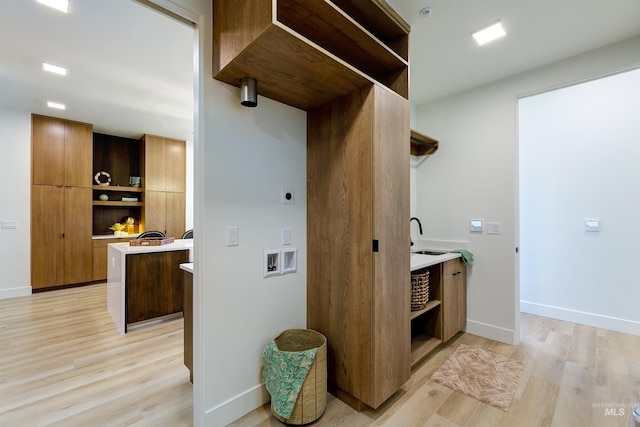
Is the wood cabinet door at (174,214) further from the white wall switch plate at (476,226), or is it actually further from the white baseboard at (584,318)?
the white baseboard at (584,318)

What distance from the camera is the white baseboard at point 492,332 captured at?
2.74 meters

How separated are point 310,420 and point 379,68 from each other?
2.44 meters

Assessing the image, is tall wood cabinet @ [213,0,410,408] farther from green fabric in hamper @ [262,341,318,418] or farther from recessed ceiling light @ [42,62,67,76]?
recessed ceiling light @ [42,62,67,76]

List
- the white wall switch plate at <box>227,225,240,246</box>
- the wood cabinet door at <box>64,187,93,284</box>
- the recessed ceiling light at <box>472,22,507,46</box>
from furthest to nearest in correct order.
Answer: the wood cabinet door at <box>64,187,93,284</box>, the recessed ceiling light at <box>472,22,507,46</box>, the white wall switch plate at <box>227,225,240,246</box>

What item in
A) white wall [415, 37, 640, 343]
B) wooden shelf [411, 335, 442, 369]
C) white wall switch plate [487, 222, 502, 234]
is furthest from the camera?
white wall switch plate [487, 222, 502, 234]

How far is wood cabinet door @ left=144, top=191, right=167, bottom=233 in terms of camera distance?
5.55m

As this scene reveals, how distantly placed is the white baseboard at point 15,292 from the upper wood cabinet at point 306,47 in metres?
5.26

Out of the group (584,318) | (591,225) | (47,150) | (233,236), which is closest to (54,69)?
(47,150)

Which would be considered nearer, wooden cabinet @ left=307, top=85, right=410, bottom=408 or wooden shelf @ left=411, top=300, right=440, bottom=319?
wooden cabinet @ left=307, top=85, right=410, bottom=408

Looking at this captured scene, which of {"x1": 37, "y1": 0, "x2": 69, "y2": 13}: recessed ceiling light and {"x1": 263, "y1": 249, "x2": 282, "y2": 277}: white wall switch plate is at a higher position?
{"x1": 37, "y1": 0, "x2": 69, "y2": 13}: recessed ceiling light

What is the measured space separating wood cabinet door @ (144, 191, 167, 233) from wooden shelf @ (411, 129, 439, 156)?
5.04 meters

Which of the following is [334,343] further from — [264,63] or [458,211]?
[458,211]

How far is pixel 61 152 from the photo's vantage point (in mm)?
4688

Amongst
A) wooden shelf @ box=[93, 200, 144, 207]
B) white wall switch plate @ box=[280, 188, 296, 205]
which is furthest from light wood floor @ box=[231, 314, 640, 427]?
wooden shelf @ box=[93, 200, 144, 207]
